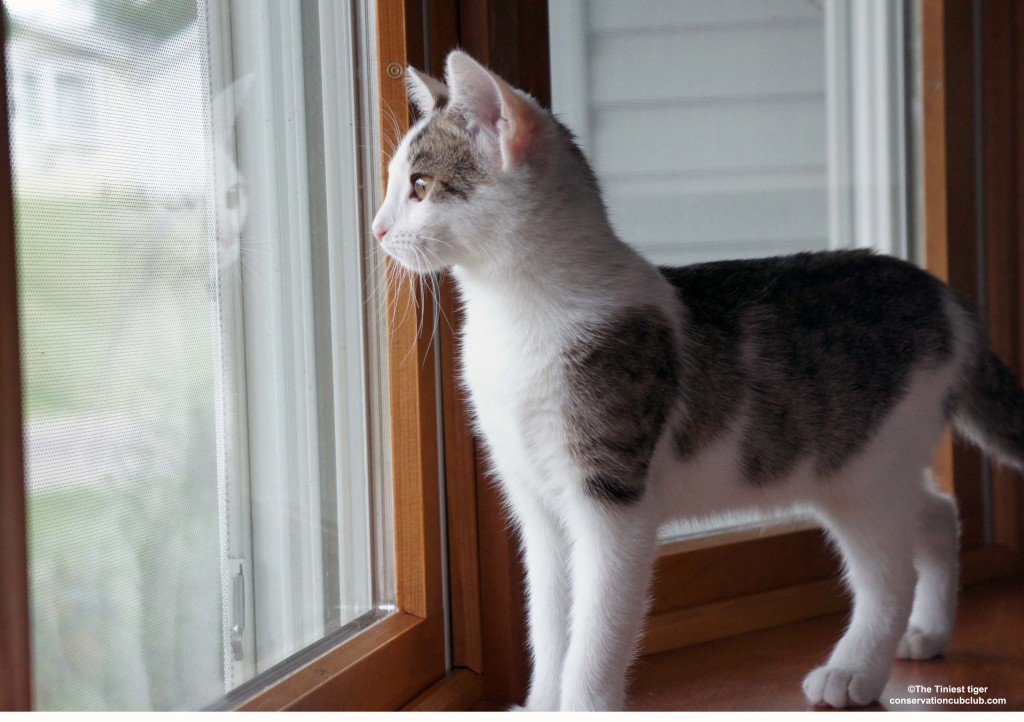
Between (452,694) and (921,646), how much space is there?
0.66m

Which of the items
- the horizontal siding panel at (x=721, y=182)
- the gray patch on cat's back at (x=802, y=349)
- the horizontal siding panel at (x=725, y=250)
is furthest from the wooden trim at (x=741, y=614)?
the horizontal siding panel at (x=721, y=182)

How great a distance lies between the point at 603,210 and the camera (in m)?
1.09

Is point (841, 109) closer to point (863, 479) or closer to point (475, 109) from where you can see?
point (863, 479)

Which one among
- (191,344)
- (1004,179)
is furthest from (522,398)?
(1004,179)

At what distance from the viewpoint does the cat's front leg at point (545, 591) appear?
1.11m

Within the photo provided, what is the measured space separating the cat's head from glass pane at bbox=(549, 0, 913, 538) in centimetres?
30

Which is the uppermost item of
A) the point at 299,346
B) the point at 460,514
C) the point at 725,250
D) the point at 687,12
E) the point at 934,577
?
the point at 687,12

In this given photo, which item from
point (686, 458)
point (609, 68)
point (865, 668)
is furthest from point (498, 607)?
point (609, 68)

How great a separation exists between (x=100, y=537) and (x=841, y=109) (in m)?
1.29

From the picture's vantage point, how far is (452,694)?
1178 mm

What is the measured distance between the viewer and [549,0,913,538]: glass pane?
1339mm

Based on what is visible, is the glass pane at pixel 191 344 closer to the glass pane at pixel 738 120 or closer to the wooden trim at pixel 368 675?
the wooden trim at pixel 368 675

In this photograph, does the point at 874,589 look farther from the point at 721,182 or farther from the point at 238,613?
the point at 238,613

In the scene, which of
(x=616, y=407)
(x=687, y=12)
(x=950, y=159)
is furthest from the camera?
(x=950, y=159)
